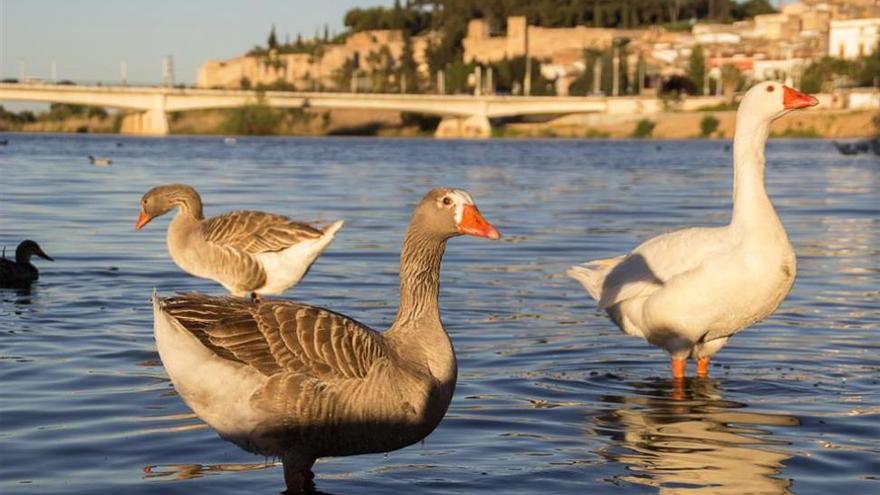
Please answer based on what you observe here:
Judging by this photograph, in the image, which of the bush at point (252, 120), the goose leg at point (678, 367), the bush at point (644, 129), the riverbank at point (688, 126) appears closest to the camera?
the goose leg at point (678, 367)

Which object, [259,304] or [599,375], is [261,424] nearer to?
[259,304]

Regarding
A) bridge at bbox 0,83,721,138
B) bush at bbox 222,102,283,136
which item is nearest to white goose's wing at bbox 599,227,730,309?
bridge at bbox 0,83,721,138

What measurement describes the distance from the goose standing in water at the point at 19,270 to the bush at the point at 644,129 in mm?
146467

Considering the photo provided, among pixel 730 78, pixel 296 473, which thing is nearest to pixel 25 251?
pixel 296 473

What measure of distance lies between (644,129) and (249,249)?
150 metres

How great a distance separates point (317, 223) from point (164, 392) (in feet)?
13.1

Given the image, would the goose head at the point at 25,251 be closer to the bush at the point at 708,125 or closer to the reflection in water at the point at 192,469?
the reflection in water at the point at 192,469

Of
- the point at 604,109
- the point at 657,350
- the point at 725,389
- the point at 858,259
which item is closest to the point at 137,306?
the point at 657,350

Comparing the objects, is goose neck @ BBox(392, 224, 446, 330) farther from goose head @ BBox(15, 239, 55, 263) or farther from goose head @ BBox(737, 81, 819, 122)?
goose head @ BBox(15, 239, 55, 263)

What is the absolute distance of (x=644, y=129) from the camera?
160375 mm

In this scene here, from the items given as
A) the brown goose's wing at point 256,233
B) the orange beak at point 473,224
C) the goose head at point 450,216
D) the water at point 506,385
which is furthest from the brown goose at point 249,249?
the orange beak at point 473,224

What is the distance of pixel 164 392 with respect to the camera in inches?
404

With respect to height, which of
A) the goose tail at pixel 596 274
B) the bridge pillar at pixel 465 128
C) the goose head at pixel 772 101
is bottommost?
the bridge pillar at pixel 465 128

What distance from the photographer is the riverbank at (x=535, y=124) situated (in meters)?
142
